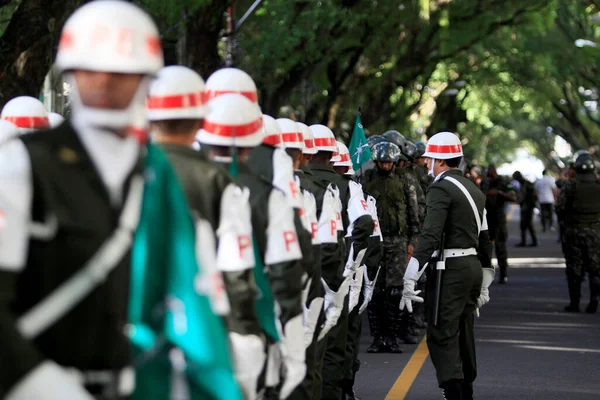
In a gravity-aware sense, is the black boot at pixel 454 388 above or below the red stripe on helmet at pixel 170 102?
below

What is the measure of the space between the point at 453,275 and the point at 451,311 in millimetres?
258

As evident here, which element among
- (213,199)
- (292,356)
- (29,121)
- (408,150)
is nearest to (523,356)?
(408,150)

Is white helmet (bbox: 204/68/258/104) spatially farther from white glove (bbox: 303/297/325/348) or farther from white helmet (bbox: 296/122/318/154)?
white helmet (bbox: 296/122/318/154)

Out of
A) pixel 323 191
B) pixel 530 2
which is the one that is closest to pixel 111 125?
pixel 323 191

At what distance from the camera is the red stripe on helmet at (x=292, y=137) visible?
27.4 ft

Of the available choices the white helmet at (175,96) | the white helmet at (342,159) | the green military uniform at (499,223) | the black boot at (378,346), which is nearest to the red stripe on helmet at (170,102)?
the white helmet at (175,96)

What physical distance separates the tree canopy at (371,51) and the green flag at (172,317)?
35.1 ft

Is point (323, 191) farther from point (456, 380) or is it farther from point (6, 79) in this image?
Answer: point (6, 79)

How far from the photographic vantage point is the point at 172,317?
3768 mm

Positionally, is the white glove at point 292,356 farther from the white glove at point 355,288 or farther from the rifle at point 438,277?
the white glove at point 355,288

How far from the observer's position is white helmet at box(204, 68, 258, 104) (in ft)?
21.8

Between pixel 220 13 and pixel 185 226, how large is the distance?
20.5 meters

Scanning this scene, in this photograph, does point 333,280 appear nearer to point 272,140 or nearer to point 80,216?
point 272,140

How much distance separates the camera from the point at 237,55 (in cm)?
2652
